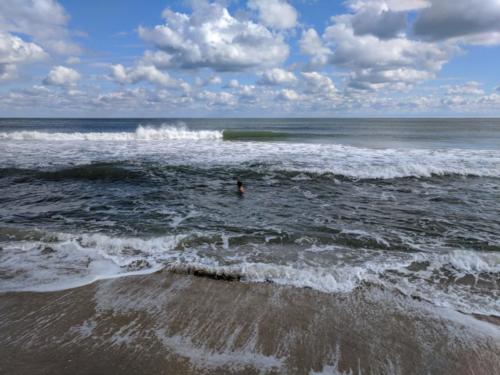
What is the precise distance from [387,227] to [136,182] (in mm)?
11388

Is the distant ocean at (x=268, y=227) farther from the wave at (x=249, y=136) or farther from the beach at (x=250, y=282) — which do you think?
the wave at (x=249, y=136)

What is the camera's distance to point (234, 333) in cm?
441

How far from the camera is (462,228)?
8.75 metres

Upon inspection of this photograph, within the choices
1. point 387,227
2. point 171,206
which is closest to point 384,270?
point 387,227

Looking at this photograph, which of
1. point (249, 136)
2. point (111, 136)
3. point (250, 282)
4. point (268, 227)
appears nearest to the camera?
point (250, 282)

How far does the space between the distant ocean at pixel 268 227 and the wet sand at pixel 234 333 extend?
0.51 m

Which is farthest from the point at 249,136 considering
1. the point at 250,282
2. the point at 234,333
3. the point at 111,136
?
the point at 234,333

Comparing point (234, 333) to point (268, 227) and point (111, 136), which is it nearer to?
point (268, 227)

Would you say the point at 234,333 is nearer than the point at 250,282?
Yes

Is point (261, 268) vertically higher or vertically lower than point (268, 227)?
higher

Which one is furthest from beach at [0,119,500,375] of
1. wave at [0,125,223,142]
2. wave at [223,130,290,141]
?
wave at [223,130,290,141]

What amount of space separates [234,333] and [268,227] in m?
4.72

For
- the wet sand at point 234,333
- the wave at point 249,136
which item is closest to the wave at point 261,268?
the wet sand at point 234,333

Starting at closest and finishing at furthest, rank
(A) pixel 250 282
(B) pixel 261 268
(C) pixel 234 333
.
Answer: (C) pixel 234 333
(A) pixel 250 282
(B) pixel 261 268
